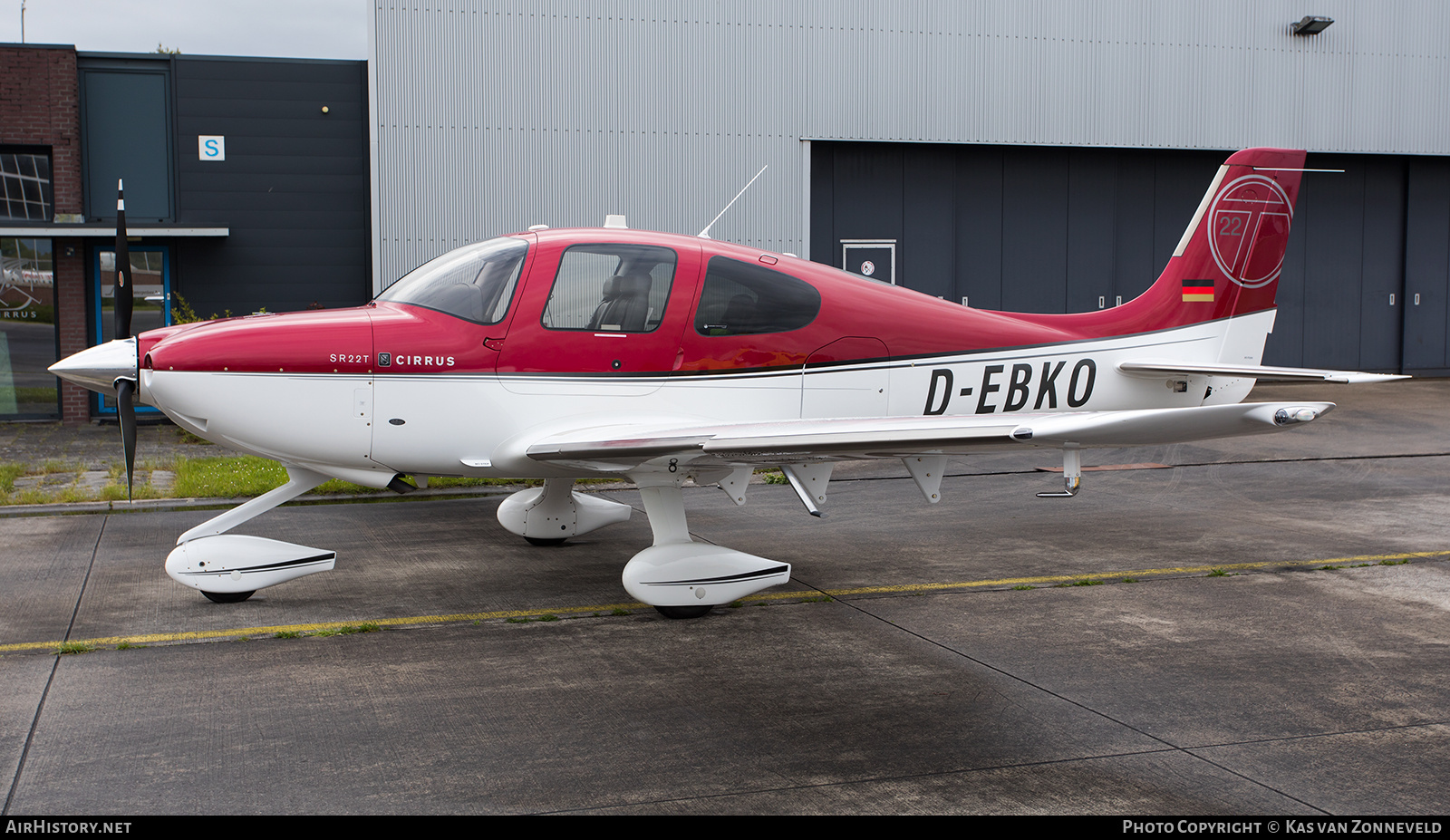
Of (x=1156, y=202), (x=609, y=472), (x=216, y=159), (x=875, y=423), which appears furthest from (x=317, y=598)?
(x=1156, y=202)

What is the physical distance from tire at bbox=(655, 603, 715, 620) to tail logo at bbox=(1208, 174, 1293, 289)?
5077mm

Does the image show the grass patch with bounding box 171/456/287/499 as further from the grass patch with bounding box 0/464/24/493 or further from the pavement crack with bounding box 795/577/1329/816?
the pavement crack with bounding box 795/577/1329/816

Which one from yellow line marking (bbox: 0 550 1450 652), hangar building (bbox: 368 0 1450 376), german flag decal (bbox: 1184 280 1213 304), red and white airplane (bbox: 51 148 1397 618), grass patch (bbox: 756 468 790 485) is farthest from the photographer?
hangar building (bbox: 368 0 1450 376)

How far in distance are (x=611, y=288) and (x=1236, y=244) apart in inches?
201

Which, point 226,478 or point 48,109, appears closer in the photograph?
point 226,478

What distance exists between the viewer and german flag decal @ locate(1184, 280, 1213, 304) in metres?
8.63

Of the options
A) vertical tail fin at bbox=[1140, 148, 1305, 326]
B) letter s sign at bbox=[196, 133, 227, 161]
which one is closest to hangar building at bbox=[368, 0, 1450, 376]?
letter s sign at bbox=[196, 133, 227, 161]

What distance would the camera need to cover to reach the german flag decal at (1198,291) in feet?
28.3

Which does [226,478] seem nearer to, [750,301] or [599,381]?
[599,381]

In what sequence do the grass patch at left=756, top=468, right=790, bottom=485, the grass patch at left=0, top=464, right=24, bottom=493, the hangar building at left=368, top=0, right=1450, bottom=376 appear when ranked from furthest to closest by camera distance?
the hangar building at left=368, top=0, right=1450, bottom=376
the grass patch at left=756, top=468, right=790, bottom=485
the grass patch at left=0, top=464, right=24, bottom=493

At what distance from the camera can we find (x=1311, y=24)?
65.2 feet

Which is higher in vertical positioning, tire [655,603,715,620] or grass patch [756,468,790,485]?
grass patch [756,468,790,485]

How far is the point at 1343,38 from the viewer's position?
2045 cm

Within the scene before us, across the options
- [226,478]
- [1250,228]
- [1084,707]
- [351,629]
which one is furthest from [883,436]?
[226,478]
